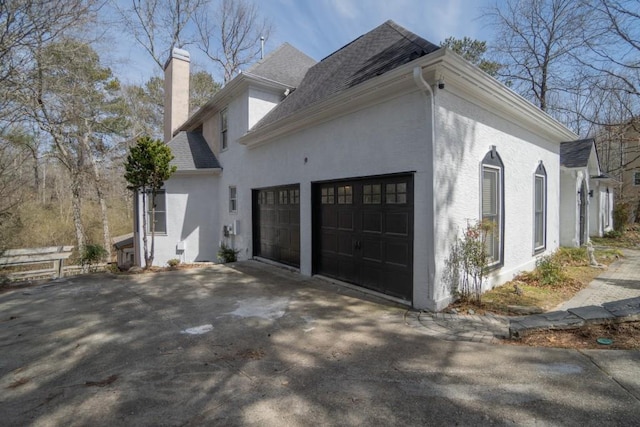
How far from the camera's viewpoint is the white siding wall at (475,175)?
16.6ft

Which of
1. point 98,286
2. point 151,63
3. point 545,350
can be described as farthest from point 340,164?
point 151,63

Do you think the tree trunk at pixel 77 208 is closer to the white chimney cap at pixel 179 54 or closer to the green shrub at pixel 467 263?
the white chimney cap at pixel 179 54

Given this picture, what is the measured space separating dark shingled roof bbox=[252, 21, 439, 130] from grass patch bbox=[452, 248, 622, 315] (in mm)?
4391

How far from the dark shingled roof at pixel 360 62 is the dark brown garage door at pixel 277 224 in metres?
2.17

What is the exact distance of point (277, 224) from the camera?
915 centimetres

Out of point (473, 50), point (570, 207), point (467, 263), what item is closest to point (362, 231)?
point (467, 263)

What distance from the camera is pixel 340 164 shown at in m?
6.50

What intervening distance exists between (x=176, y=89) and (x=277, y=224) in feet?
33.3

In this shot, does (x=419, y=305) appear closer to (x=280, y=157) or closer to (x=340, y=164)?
(x=340, y=164)

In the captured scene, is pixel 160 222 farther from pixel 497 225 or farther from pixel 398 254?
pixel 497 225

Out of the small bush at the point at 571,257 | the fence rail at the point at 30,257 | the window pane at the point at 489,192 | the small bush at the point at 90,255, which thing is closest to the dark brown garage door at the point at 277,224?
the window pane at the point at 489,192

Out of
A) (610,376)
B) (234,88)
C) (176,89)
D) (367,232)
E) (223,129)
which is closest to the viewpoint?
(610,376)

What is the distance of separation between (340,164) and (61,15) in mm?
9085

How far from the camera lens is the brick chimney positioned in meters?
14.6
